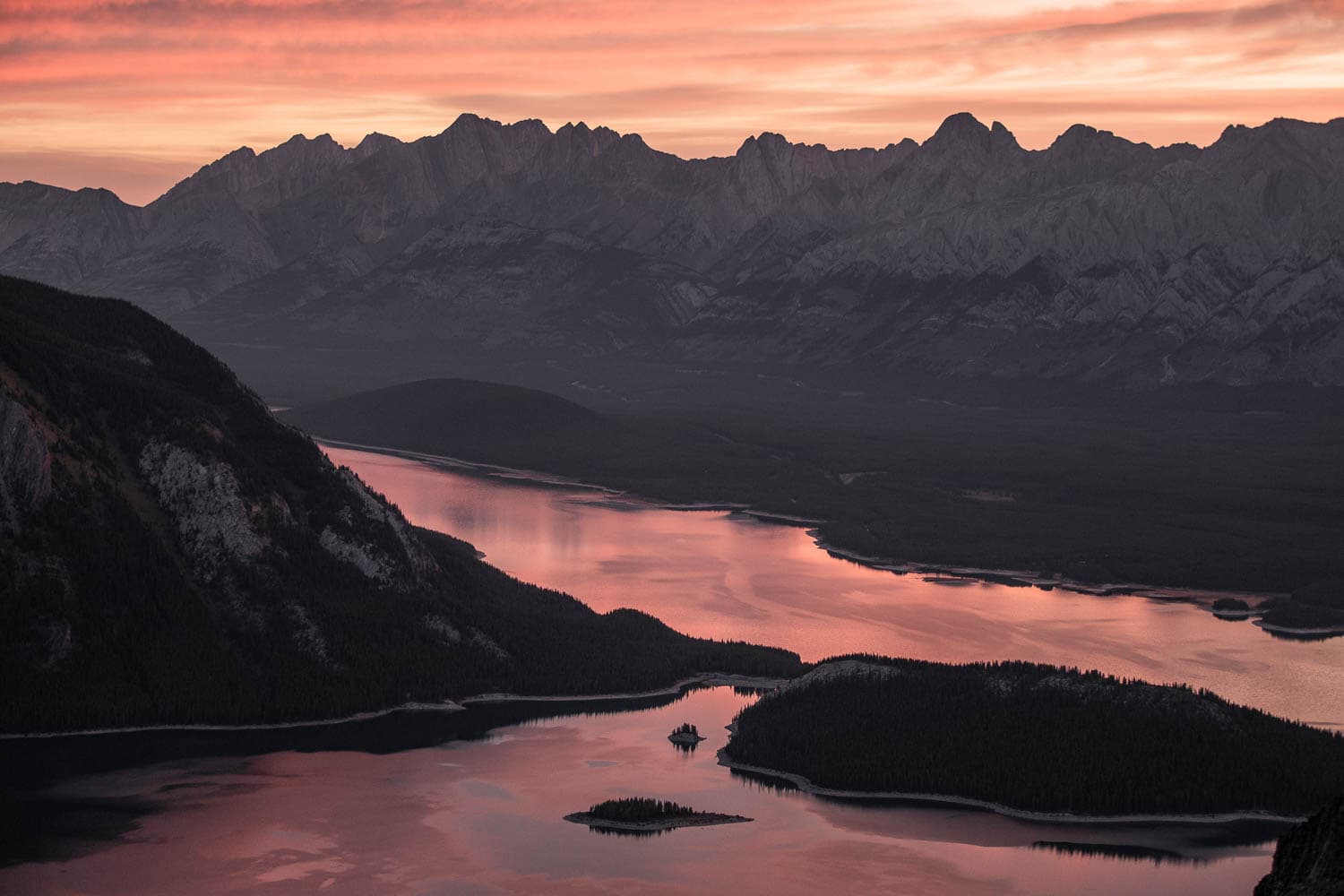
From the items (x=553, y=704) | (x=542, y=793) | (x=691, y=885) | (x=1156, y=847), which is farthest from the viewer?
(x=553, y=704)

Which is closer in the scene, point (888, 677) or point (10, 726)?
point (10, 726)

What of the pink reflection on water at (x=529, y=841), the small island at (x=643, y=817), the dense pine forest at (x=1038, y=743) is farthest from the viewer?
the dense pine forest at (x=1038, y=743)

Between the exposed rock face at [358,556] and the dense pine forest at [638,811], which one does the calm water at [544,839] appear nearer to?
the dense pine forest at [638,811]

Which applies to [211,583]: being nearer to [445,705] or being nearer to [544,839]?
[445,705]

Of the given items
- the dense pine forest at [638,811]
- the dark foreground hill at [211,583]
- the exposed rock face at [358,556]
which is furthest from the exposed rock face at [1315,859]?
the exposed rock face at [358,556]

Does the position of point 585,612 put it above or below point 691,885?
above

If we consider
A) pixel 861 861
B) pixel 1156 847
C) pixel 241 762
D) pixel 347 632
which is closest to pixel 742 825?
pixel 861 861

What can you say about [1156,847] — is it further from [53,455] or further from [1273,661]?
[53,455]
